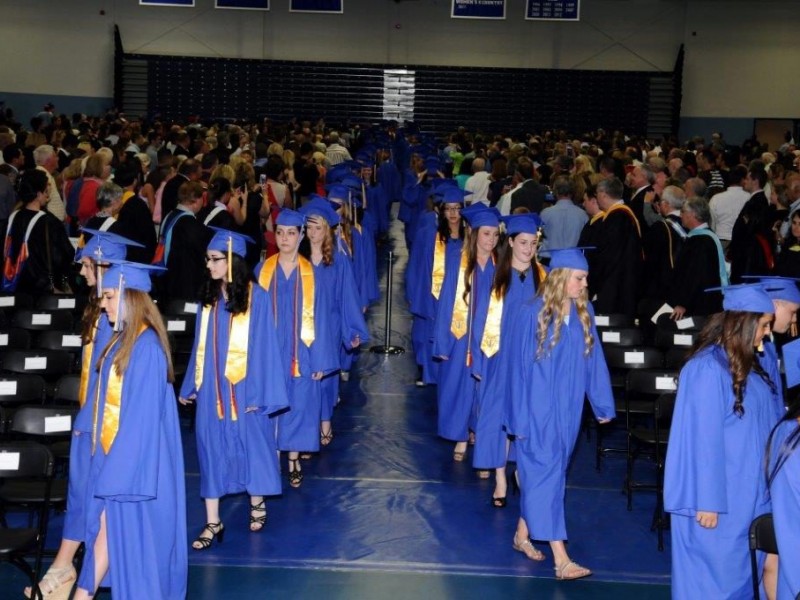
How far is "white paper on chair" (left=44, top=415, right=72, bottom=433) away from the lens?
20.8 feet

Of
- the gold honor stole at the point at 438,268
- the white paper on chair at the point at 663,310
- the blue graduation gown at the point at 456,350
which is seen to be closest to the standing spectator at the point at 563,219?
the white paper on chair at the point at 663,310

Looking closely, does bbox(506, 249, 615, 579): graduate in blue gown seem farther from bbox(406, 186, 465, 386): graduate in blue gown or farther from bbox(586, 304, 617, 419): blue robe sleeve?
bbox(406, 186, 465, 386): graduate in blue gown

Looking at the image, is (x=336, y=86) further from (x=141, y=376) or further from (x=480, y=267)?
(x=141, y=376)

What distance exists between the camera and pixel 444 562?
6.64 metres

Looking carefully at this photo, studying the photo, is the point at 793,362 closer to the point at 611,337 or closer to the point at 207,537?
the point at 207,537

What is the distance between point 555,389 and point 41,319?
15.4 ft

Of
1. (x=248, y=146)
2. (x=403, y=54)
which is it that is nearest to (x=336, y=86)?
(x=403, y=54)

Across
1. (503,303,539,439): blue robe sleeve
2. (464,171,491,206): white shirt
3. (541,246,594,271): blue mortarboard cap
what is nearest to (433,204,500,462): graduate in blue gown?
(503,303,539,439): blue robe sleeve

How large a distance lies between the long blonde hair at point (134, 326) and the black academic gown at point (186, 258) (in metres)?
4.54

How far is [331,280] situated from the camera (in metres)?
8.39

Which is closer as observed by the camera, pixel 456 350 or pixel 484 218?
pixel 484 218

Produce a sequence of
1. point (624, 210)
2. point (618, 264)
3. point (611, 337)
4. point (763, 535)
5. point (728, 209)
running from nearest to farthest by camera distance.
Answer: point (763, 535) → point (611, 337) → point (624, 210) → point (618, 264) → point (728, 209)

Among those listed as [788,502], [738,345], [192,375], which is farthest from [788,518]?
[192,375]

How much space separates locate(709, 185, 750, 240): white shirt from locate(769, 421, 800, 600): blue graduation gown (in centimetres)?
811
